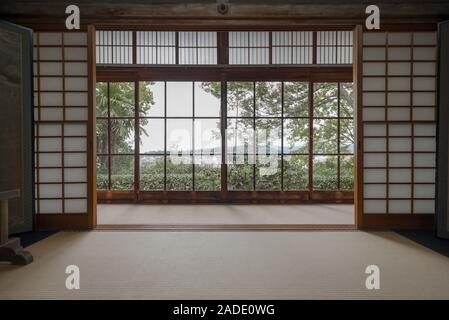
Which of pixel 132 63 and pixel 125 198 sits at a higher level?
pixel 132 63

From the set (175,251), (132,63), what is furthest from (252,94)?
(175,251)

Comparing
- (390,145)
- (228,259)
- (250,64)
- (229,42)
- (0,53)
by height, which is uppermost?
(229,42)

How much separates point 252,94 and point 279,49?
2.85ft

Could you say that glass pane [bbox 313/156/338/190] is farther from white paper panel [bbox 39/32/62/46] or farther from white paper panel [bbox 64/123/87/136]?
white paper panel [bbox 39/32/62/46]

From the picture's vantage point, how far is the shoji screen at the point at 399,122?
379 cm

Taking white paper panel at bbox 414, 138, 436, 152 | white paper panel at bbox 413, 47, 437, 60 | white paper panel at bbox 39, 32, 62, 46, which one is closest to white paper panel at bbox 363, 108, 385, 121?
white paper panel at bbox 414, 138, 436, 152

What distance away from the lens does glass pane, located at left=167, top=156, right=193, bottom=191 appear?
18.4 ft

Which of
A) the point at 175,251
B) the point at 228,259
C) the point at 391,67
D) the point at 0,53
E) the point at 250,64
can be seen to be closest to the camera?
the point at 228,259

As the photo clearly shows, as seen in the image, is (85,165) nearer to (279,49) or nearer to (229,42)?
(229,42)

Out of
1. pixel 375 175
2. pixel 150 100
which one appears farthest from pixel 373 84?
pixel 150 100

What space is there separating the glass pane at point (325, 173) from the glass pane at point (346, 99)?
0.81 meters

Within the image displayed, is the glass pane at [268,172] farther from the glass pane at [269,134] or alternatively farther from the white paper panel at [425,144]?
the white paper panel at [425,144]

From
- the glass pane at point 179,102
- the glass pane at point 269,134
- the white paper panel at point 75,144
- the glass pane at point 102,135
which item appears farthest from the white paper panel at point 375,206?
the glass pane at point 102,135

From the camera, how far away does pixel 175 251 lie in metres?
2.92
